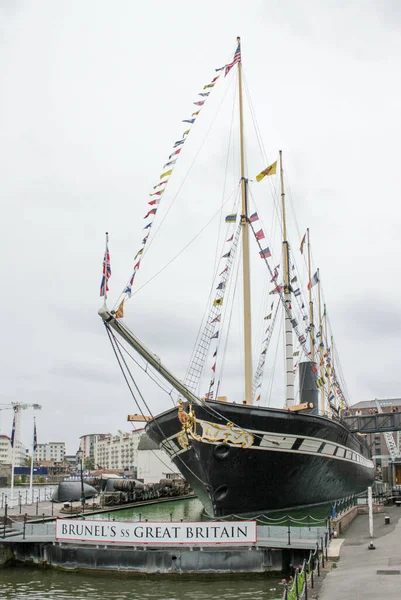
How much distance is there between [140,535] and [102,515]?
12.0 m

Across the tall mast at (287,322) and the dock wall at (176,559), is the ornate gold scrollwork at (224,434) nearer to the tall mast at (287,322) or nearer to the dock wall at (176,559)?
the dock wall at (176,559)

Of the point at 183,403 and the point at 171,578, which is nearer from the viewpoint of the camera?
the point at 171,578

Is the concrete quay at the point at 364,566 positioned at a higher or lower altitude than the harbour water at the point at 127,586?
higher

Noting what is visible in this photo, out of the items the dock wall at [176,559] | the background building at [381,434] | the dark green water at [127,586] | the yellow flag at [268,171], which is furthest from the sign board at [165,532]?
the background building at [381,434]

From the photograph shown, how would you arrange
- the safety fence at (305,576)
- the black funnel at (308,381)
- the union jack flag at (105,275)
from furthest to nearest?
1. the black funnel at (308,381)
2. the union jack flag at (105,275)
3. the safety fence at (305,576)

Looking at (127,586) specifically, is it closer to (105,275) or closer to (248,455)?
(248,455)

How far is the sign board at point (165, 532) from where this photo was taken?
1992cm

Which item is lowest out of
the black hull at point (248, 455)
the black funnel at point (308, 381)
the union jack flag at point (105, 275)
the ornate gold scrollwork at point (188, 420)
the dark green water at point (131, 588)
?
the dark green water at point (131, 588)

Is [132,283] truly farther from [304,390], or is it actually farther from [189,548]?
[304,390]

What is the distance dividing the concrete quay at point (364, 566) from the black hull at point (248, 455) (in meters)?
4.08

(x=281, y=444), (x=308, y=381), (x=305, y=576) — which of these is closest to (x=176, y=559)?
(x=305, y=576)

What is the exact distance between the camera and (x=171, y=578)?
19.9 metres

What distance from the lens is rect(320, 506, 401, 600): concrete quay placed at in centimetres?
1338

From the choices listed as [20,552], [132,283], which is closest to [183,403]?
[132,283]
